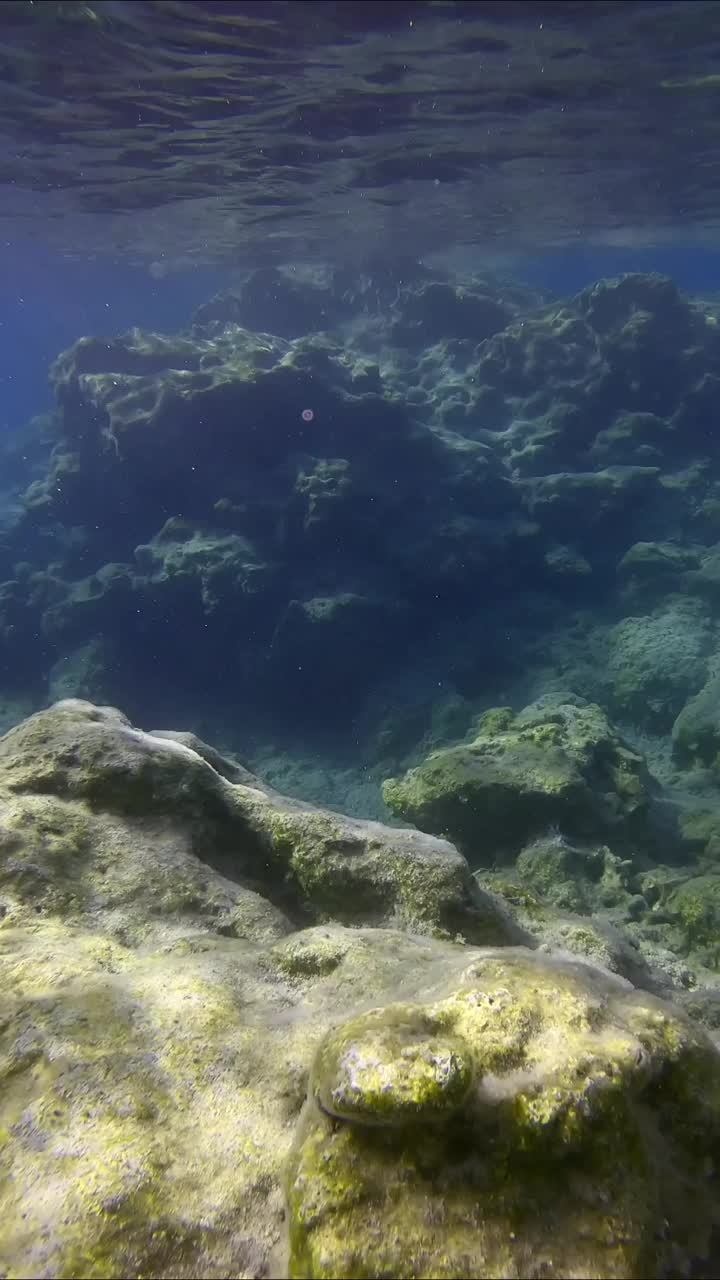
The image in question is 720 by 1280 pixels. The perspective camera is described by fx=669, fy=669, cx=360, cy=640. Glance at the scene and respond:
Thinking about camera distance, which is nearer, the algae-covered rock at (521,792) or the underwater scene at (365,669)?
the underwater scene at (365,669)

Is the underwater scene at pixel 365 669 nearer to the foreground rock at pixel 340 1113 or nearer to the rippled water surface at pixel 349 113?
the foreground rock at pixel 340 1113

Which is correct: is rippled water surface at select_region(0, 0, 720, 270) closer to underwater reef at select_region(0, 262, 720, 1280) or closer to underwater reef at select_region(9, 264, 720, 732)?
underwater reef at select_region(9, 264, 720, 732)

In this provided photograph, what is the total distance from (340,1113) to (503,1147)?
13.2 inches

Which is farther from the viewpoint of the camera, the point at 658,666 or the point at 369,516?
the point at 369,516

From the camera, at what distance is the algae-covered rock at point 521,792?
19.7 ft

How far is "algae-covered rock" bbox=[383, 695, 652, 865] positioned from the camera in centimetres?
601

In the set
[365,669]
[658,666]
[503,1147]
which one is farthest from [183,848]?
[365,669]

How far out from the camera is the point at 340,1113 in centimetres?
136

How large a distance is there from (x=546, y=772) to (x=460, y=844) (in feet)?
3.35

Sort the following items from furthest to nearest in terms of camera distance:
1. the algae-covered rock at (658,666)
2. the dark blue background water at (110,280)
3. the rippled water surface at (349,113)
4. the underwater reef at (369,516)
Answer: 1. the dark blue background water at (110,280)
2. the underwater reef at (369,516)
3. the rippled water surface at (349,113)
4. the algae-covered rock at (658,666)

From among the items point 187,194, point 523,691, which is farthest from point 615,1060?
point 187,194

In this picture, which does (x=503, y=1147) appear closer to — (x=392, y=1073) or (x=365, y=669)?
(x=392, y=1073)

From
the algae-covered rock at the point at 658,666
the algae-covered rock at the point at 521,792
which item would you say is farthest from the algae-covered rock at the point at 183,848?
the algae-covered rock at the point at 658,666

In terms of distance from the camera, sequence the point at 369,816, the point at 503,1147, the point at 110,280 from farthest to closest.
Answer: the point at 110,280
the point at 369,816
the point at 503,1147
